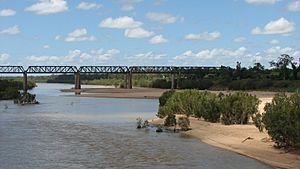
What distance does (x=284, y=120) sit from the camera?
3195 centimetres

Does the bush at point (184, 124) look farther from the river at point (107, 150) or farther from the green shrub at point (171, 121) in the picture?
the river at point (107, 150)

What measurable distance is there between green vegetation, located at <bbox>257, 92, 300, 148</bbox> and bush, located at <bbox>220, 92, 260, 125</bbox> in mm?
14628

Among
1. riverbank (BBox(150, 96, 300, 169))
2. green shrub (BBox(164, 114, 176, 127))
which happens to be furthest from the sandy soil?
green shrub (BBox(164, 114, 176, 127))

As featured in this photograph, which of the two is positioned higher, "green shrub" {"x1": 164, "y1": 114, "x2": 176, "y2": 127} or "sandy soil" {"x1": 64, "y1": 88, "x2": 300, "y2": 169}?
"green shrub" {"x1": 164, "y1": 114, "x2": 176, "y2": 127}

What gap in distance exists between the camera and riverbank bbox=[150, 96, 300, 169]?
3020cm

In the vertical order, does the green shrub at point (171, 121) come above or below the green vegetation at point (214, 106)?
below

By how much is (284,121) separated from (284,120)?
0.17 metres

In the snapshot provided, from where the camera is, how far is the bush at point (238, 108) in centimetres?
4891

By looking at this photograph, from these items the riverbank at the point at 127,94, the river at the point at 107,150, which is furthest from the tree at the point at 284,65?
the river at the point at 107,150

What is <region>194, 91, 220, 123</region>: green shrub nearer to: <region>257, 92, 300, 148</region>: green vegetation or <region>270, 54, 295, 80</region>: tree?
<region>257, 92, 300, 148</region>: green vegetation

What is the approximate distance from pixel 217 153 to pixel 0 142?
57.5 feet

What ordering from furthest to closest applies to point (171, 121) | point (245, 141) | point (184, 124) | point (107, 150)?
point (171, 121) < point (184, 124) < point (245, 141) < point (107, 150)

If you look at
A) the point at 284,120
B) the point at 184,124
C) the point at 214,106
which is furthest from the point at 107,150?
the point at 214,106

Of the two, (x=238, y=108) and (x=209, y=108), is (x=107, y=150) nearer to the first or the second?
(x=238, y=108)
